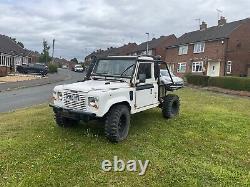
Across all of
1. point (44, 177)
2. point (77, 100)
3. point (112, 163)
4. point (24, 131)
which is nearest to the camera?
point (44, 177)

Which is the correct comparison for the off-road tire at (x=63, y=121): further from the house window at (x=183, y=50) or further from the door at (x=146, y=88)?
the house window at (x=183, y=50)

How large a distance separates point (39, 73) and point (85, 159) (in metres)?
39.5

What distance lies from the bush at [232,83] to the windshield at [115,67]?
59.8 ft

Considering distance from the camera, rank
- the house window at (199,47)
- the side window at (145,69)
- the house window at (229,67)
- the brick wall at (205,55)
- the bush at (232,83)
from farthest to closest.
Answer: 1. the house window at (199,47)
2. the brick wall at (205,55)
3. the house window at (229,67)
4. the bush at (232,83)
5. the side window at (145,69)

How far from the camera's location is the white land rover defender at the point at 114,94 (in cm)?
725

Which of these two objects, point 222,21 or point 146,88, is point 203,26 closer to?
point 222,21

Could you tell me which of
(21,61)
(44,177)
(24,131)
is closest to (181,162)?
(44,177)

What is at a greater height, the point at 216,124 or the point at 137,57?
the point at 137,57

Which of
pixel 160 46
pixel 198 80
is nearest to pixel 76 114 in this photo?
pixel 198 80

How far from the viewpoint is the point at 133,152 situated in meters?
7.16

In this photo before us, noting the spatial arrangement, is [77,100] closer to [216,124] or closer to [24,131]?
[24,131]

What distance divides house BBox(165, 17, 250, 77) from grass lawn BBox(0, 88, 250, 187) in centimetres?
3110

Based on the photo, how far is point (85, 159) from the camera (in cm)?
661

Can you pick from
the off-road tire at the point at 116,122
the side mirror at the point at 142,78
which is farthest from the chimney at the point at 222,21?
the off-road tire at the point at 116,122
